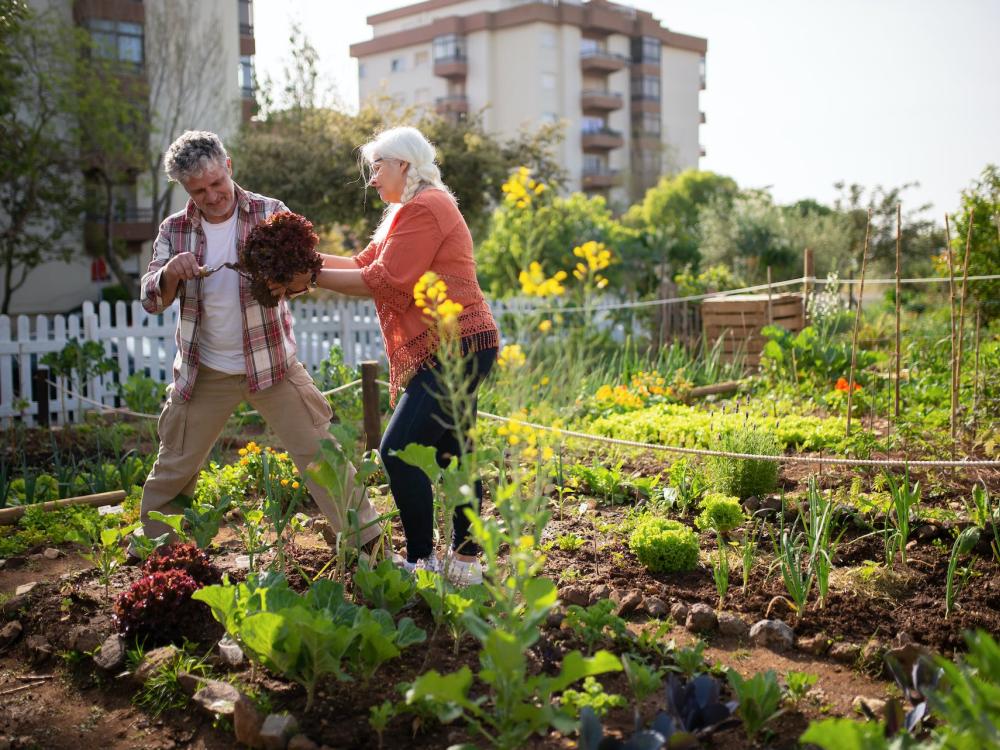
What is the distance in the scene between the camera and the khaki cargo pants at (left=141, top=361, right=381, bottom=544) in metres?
3.56

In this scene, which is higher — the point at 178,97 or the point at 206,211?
the point at 178,97

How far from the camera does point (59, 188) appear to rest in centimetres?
1902

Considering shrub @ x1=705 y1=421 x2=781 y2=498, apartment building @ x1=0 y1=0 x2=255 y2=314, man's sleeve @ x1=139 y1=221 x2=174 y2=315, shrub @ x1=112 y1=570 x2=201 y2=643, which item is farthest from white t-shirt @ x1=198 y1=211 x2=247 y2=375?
apartment building @ x1=0 y1=0 x2=255 y2=314

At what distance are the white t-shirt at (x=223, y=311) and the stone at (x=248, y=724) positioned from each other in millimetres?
1452

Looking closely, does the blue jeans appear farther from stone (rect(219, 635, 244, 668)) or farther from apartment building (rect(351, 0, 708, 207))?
apartment building (rect(351, 0, 708, 207))

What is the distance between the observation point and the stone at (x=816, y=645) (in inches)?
108

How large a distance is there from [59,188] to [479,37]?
2973 centimetres

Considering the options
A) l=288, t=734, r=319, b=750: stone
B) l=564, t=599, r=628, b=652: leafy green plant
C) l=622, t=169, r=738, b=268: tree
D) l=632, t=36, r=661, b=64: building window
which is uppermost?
l=632, t=36, r=661, b=64: building window

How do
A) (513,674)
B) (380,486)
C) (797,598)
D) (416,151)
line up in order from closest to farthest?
1. (513,674)
2. (797,598)
3. (416,151)
4. (380,486)

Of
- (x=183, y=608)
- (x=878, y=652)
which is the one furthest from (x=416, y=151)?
(x=878, y=652)

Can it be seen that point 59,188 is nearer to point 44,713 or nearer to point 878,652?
point 44,713

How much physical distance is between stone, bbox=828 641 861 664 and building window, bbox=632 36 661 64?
1970 inches

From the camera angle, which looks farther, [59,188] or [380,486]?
[59,188]

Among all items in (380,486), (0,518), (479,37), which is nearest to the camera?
(0,518)
